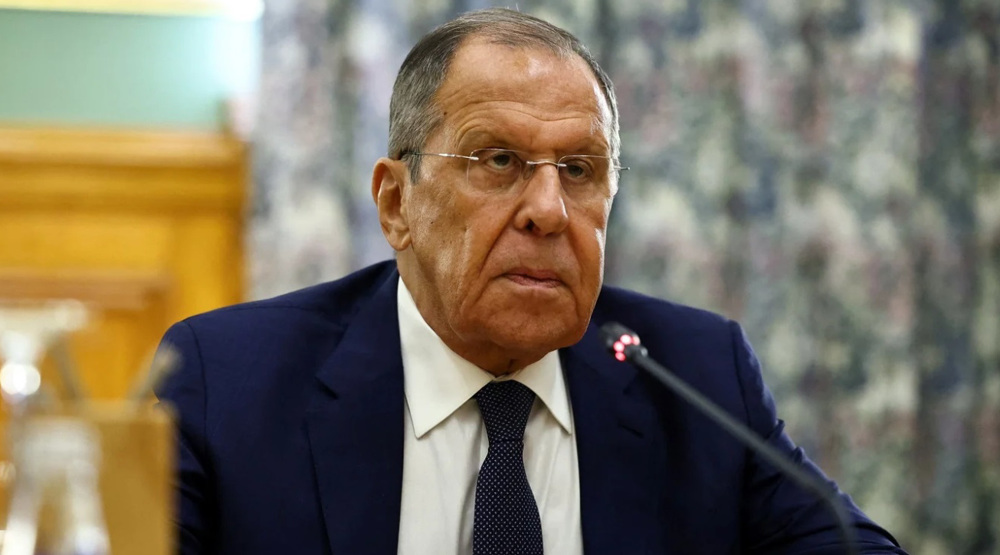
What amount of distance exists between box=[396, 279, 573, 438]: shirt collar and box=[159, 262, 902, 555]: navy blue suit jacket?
3 centimetres

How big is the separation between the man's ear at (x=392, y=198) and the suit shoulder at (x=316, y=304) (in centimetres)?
10

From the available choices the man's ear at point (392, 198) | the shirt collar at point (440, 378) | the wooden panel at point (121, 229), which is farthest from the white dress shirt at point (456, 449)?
the wooden panel at point (121, 229)

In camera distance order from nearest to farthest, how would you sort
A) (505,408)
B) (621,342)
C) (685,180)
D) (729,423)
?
(729,423) < (621,342) < (505,408) < (685,180)

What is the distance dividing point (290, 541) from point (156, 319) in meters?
1.51

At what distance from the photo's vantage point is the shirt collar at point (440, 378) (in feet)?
6.21

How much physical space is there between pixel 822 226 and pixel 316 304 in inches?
69.2

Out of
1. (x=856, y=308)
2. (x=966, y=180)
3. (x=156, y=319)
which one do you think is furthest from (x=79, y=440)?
(x=966, y=180)

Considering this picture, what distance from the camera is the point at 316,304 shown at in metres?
2.04

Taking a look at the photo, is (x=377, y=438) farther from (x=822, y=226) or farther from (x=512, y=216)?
(x=822, y=226)

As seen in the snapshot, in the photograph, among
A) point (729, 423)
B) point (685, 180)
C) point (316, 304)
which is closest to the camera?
point (729, 423)

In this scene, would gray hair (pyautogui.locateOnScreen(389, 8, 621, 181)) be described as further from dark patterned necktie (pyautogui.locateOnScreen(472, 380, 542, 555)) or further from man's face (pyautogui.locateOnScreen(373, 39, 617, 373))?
dark patterned necktie (pyautogui.locateOnScreen(472, 380, 542, 555))

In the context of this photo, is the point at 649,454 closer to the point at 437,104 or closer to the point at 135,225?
the point at 437,104

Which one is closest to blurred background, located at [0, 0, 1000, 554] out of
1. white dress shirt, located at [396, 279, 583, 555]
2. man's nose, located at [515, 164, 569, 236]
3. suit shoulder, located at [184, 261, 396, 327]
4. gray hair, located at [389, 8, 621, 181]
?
suit shoulder, located at [184, 261, 396, 327]

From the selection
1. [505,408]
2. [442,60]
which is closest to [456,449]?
[505,408]
